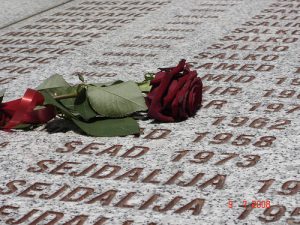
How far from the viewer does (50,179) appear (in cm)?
405

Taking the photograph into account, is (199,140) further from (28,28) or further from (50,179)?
(28,28)

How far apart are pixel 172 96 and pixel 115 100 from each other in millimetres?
370

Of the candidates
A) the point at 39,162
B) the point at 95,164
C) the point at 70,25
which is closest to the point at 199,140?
the point at 95,164

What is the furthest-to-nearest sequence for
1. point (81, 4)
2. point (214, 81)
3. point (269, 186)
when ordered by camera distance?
point (81, 4), point (214, 81), point (269, 186)

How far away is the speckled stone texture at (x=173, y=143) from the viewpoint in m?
3.63

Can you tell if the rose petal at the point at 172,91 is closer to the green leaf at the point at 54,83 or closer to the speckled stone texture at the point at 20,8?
the green leaf at the point at 54,83

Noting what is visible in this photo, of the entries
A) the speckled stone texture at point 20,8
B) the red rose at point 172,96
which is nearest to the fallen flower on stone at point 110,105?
the red rose at point 172,96

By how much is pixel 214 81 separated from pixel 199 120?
0.92 meters

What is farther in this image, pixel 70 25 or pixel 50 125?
pixel 70 25

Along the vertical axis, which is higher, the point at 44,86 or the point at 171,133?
the point at 44,86

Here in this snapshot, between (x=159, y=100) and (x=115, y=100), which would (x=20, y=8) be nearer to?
(x=115, y=100)

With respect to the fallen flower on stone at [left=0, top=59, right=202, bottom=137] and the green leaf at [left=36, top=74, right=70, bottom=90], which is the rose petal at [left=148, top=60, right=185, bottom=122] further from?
the green leaf at [left=36, top=74, right=70, bottom=90]

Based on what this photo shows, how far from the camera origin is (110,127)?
468cm
